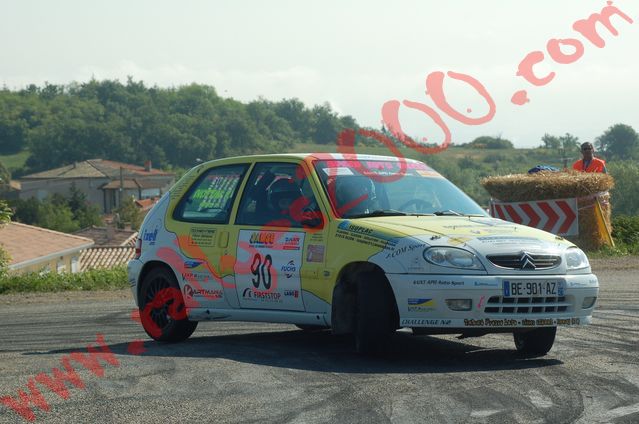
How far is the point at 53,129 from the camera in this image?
192 meters

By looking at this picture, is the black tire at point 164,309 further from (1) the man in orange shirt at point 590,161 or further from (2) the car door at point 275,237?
(1) the man in orange shirt at point 590,161

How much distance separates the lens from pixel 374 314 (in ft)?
28.1

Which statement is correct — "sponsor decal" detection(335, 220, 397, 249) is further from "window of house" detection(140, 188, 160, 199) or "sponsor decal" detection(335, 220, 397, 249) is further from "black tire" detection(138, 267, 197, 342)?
"window of house" detection(140, 188, 160, 199)

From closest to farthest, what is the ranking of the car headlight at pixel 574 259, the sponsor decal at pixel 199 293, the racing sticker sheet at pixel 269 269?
the car headlight at pixel 574 259 → the racing sticker sheet at pixel 269 269 → the sponsor decal at pixel 199 293

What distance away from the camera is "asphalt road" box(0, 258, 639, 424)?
265 inches

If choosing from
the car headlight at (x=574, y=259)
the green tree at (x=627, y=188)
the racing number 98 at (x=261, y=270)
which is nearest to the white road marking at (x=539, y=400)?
the car headlight at (x=574, y=259)

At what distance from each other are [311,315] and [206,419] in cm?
270

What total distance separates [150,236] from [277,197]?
158 cm

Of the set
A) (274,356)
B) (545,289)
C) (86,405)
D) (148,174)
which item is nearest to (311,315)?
(274,356)

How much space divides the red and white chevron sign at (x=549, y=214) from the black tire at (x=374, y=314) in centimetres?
1235

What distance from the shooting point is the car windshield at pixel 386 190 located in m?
9.42

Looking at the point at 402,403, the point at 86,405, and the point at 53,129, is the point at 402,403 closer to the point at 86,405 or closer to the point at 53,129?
the point at 86,405

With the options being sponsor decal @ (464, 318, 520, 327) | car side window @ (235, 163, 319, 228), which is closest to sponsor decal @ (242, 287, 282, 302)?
car side window @ (235, 163, 319, 228)

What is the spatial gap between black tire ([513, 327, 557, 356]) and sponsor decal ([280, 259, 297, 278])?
6.19 ft
